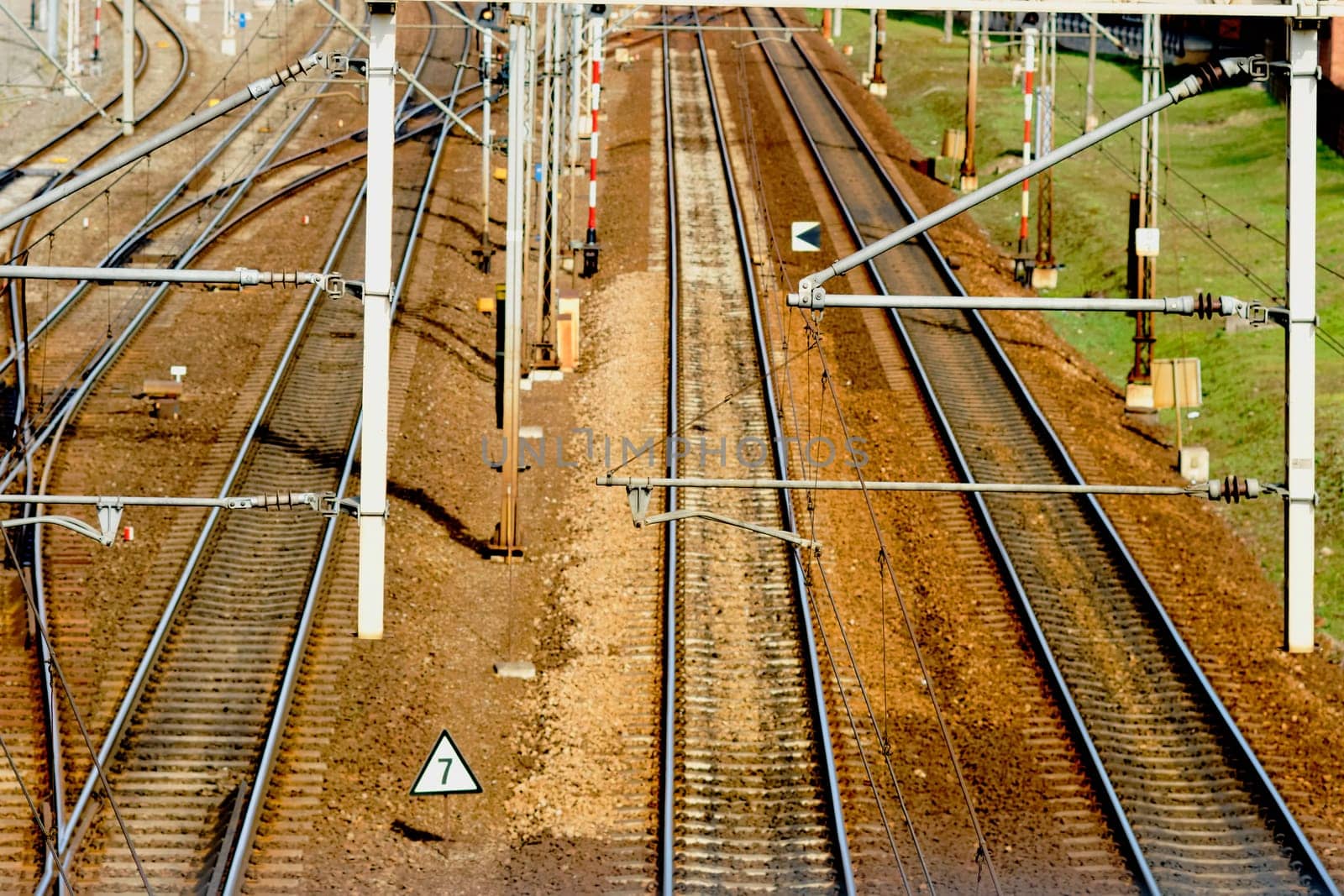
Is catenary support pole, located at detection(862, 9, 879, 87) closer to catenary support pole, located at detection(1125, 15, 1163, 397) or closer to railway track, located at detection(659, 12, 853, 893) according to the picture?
railway track, located at detection(659, 12, 853, 893)

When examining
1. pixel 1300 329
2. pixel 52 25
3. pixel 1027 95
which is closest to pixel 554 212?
pixel 1027 95

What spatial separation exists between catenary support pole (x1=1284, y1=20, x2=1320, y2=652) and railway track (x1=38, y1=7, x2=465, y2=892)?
8141 millimetres

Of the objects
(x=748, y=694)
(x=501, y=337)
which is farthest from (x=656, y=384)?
(x=748, y=694)

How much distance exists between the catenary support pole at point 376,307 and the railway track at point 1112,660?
23.2 feet

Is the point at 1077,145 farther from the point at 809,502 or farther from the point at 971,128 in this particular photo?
the point at 971,128

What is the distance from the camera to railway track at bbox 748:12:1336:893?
14820 millimetres

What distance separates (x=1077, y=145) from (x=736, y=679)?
8614mm

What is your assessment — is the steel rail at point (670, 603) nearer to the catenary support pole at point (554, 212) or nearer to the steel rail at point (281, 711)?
the catenary support pole at point (554, 212)

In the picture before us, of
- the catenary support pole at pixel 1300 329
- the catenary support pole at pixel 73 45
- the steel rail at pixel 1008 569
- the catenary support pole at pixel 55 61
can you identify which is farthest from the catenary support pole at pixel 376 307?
the catenary support pole at pixel 73 45

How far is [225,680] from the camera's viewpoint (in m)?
17.3

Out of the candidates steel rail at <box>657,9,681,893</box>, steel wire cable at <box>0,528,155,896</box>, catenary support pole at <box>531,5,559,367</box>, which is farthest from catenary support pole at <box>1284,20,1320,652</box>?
catenary support pole at <box>531,5,559,367</box>

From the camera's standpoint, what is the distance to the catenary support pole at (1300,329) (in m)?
9.68

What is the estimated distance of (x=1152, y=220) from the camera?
2569 cm

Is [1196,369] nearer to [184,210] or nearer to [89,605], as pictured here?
[89,605]
